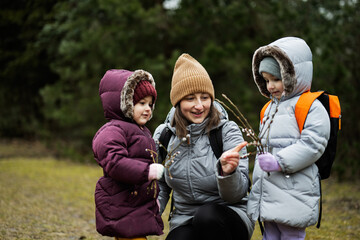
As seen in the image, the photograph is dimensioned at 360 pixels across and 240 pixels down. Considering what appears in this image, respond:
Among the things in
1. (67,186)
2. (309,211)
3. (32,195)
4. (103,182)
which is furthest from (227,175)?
(67,186)

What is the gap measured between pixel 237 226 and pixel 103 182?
2.93 ft

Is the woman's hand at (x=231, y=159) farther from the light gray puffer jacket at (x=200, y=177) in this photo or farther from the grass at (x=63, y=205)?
the grass at (x=63, y=205)

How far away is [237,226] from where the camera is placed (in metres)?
2.65

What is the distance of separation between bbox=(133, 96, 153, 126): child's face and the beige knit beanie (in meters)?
0.27

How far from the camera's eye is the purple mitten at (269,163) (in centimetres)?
242

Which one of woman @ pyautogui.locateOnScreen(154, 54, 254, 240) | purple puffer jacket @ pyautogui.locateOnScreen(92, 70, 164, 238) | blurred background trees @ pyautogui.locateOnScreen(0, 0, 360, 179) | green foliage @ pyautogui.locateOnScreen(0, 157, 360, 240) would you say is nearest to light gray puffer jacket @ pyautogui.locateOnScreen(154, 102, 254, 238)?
woman @ pyautogui.locateOnScreen(154, 54, 254, 240)

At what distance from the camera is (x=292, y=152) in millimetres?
2404

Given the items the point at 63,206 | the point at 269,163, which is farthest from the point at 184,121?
the point at 63,206

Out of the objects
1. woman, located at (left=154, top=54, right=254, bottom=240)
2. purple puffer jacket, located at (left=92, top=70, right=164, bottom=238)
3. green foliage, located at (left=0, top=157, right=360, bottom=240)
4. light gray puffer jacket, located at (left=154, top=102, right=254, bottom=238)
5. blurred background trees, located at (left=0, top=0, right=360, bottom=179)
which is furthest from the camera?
blurred background trees, located at (left=0, top=0, right=360, bottom=179)

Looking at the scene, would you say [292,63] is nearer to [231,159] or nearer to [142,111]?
[231,159]

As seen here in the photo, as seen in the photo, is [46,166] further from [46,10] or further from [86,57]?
[46,10]

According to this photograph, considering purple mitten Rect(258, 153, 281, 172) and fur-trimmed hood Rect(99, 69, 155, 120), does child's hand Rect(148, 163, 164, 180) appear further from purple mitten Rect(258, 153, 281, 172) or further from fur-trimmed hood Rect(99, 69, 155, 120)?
purple mitten Rect(258, 153, 281, 172)

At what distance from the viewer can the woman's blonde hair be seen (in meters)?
2.80

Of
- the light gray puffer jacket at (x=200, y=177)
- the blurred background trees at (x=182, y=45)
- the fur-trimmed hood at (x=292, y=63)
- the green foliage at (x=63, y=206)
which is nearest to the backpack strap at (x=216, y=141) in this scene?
the light gray puffer jacket at (x=200, y=177)
